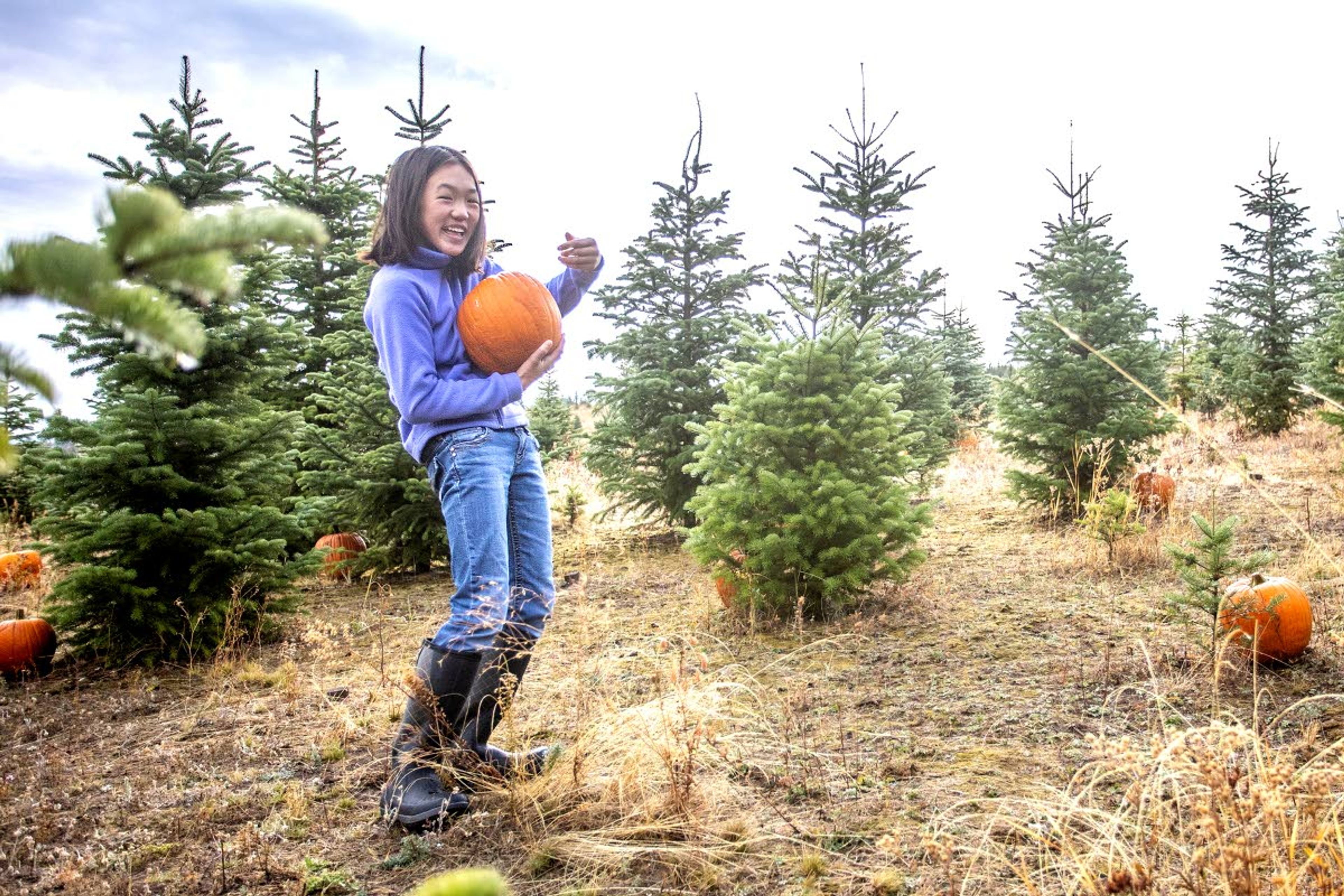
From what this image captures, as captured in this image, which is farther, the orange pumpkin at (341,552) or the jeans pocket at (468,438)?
the orange pumpkin at (341,552)

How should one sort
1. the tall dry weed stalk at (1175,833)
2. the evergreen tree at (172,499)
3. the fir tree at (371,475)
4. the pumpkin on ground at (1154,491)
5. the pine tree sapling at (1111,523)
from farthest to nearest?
the pumpkin on ground at (1154,491), the fir tree at (371,475), the pine tree sapling at (1111,523), the evergreen tree at (172,499), the tall dry weed stalk at (1175,833)

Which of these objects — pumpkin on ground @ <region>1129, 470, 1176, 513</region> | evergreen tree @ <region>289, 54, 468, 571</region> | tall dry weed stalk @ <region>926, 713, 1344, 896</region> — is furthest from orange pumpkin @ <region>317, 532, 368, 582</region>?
pumpkin on ground @ <region>1129, 470, 1176, 513</region>

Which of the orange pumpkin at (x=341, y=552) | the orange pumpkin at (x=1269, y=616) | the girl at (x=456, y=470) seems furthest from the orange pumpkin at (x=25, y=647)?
the orange pumpkin at (x=1269, y=616)

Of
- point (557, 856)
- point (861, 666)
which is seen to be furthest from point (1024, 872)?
point (861, 666)

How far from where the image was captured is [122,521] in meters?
4.93

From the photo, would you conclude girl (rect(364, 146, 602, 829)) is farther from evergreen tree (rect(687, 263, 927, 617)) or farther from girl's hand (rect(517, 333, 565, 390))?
evergreen tree (rect(687, 263, 927, 617))

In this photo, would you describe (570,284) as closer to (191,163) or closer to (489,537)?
(489,537)

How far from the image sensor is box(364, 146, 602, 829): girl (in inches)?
106

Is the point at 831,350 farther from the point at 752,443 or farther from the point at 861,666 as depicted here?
the point at 861,666

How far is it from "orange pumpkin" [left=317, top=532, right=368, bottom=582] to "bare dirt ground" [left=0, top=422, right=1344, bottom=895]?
1419 mm

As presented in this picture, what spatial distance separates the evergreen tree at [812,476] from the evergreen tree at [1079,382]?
3.43 metres

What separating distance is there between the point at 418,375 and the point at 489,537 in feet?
1.84

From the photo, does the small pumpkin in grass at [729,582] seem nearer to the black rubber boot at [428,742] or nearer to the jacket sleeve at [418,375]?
the black rubber boot at [428,742]

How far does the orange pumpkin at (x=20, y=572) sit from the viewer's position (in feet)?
23.7
